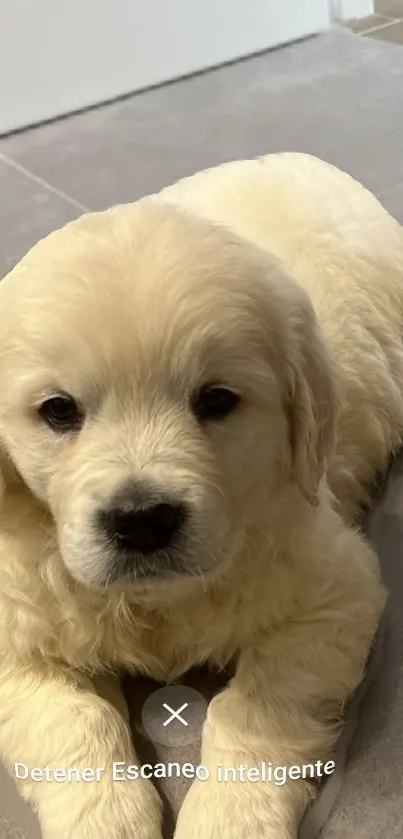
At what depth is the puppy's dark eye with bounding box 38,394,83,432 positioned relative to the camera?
1.43 m

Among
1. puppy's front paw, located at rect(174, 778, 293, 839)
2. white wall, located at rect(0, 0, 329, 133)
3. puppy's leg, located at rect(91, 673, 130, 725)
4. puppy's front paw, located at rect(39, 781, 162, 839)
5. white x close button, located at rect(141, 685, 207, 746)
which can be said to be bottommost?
white x close button, located at rect(141, 685, 207, 746)

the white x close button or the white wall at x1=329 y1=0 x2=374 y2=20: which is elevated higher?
the white wall at x1=329 y1=0 x2=374 y2=20

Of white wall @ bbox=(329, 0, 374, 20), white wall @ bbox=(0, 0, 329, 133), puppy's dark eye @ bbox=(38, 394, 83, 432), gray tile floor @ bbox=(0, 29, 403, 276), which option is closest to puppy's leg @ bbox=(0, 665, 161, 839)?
puppy's dark eye @ bbox=(38, 394, 83, 432)

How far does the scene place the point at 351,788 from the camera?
5.24 feet

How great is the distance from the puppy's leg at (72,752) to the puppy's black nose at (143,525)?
1.10ft

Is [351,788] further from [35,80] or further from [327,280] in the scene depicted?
[35,80]

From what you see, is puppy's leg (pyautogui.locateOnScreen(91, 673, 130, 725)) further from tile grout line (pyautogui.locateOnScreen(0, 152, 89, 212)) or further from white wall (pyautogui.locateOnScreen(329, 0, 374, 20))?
white wall (pyautogui.locateOnScreen(329, 0, 374, 20))

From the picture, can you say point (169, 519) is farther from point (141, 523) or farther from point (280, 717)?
point (280, 717)

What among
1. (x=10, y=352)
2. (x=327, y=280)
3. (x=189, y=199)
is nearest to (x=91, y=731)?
(x=10, y=352)

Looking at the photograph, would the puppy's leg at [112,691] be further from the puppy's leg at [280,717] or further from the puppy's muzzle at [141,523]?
the puppy's muzzle at [141,523]

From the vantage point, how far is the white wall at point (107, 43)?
4.11 metres

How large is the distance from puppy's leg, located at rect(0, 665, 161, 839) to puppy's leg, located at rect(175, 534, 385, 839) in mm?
82

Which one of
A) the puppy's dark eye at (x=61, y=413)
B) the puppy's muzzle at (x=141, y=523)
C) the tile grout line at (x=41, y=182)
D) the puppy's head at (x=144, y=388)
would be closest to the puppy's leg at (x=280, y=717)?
the puppy's head at (x=144, y=388)

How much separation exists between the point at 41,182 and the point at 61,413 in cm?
238
